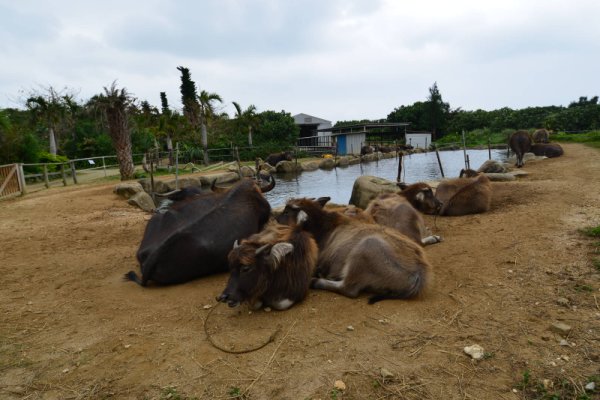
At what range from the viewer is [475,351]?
3002 mm

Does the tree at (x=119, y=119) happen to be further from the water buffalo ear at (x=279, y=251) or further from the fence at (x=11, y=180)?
the water buffalo ear at (x=279, y=251)

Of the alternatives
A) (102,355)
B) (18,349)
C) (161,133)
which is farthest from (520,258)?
(161,133)

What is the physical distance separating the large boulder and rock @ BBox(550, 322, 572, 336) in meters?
7.23

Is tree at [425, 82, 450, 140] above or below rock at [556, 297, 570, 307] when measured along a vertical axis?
above

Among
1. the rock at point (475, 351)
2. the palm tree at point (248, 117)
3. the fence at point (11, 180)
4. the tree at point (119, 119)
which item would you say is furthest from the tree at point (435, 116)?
the rock at point (475, 351)

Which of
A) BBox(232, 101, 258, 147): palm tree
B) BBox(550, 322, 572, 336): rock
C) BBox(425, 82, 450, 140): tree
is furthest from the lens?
BBox(425, 82, 450, 140): tree

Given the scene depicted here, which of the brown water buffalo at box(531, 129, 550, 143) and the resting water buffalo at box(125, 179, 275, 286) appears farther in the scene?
the brown water buffalo at box(531, 129, 550, 143)

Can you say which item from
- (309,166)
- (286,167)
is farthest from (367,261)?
(309,166)

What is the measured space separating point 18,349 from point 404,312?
3.75 metres

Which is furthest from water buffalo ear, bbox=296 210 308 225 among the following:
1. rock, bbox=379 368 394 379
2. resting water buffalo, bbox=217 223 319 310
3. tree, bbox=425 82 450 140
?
tree, bbox=425 82 450 140

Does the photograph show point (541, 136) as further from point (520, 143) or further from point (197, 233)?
point (197, 233)

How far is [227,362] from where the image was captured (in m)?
3.08

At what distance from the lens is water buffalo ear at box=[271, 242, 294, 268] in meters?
4.02

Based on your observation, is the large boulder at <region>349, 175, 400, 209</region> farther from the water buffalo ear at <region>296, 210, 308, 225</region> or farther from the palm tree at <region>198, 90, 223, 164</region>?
the palm tree at <region>198, 90, 223, 164</region>
